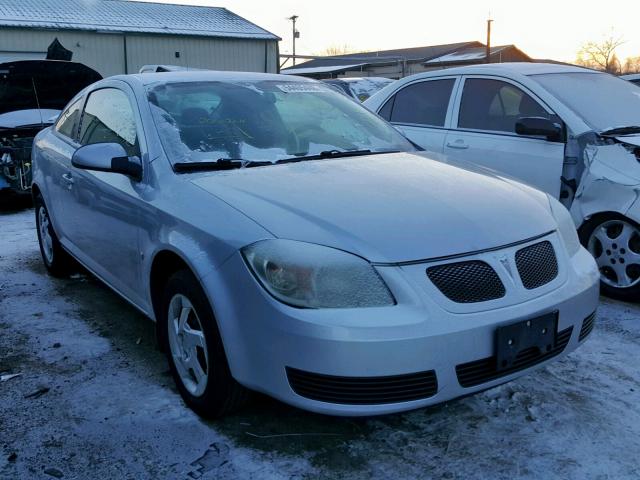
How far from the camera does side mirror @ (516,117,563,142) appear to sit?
460 cm

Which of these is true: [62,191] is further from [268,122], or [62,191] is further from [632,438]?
[632,438]

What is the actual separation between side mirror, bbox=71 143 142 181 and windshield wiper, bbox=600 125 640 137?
322 cm

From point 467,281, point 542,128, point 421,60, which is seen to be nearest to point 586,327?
point 467,281

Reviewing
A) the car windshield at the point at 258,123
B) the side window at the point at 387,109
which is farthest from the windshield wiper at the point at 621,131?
the side window at the point at 387,109

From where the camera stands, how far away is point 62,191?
433 cm

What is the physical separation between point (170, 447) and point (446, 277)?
135cm

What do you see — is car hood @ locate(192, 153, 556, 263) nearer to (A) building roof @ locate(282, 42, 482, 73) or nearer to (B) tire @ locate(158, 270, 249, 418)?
(B) tire @ locate(158, 270, 249, 418)

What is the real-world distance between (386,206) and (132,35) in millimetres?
27746

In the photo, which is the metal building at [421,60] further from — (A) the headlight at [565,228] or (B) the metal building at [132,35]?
(A) the headlight at [565,228]

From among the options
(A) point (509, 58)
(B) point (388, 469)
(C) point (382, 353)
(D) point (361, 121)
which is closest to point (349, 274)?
(C) point (382, 353)

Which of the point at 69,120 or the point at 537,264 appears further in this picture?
the point at 69,120

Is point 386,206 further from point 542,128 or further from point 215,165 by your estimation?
point 542,128

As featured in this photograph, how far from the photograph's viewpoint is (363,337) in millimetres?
2182

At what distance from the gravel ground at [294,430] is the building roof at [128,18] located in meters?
25.1
